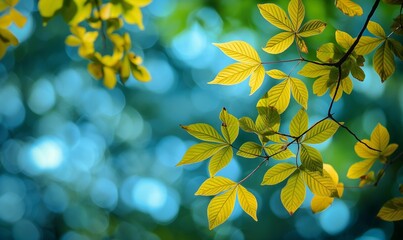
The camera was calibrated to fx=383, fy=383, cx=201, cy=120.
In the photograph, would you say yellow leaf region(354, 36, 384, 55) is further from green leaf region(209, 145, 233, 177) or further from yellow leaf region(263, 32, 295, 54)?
green leaf region(209, 145, 233, 177)

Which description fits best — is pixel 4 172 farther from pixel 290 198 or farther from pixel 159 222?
pixel 290 198

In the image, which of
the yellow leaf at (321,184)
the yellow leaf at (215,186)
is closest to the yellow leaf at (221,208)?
the yellow leaf at (215,186)

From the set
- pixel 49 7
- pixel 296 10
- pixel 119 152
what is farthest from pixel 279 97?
pixel 119 152

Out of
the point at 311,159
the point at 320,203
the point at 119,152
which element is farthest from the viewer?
the point at 119,152

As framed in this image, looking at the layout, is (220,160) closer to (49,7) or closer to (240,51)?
(240,51)

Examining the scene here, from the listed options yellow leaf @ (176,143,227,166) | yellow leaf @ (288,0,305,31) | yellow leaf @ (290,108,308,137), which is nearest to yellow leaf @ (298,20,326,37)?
yellow leaf @ (288,0,305,31)

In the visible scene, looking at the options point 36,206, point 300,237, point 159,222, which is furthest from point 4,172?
point 300,237
